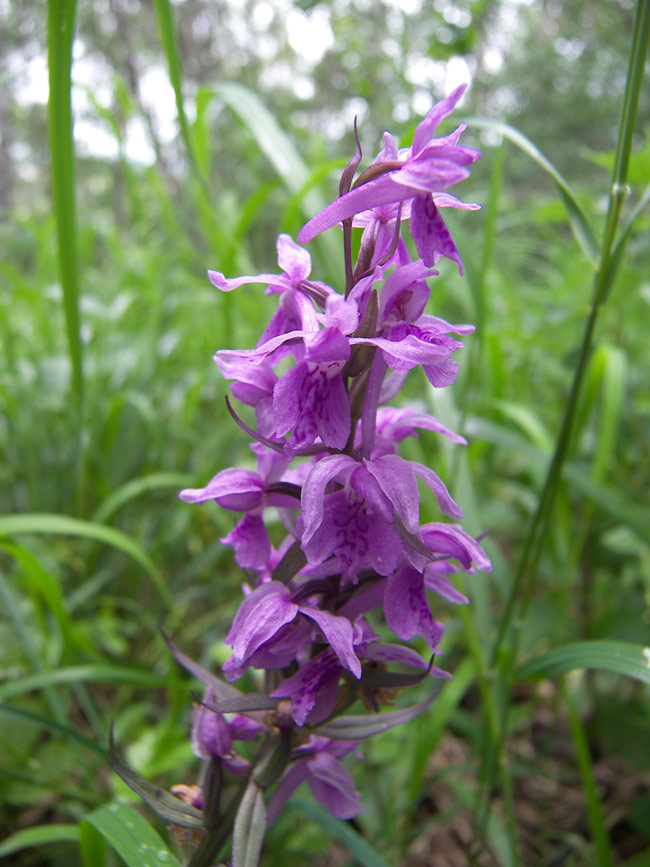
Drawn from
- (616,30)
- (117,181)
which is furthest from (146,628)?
(616,30)

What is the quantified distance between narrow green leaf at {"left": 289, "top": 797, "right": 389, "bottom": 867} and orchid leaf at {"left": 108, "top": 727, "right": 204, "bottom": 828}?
314 millimetres

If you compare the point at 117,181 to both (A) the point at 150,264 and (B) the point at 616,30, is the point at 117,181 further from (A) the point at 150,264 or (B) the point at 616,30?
(B) the point at 616,30

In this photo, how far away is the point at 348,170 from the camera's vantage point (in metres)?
0.71

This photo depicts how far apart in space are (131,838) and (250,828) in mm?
149

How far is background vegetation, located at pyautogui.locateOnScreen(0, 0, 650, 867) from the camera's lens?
121 cm

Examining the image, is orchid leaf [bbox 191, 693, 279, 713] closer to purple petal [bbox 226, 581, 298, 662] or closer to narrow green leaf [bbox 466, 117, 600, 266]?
purple petal [bbox 226, 581, 298, 662]

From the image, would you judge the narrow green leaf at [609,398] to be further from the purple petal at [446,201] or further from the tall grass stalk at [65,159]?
the tall grass stalk at [65,159]

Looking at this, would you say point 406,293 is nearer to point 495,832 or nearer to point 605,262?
point 605,262

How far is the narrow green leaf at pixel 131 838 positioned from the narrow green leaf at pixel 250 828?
0.09 meters

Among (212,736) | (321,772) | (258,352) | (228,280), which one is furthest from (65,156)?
(321,772)

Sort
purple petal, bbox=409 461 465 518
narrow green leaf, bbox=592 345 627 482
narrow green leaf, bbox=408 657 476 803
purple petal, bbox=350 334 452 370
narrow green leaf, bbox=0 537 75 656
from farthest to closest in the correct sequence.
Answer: narrow green leaf, bbox=592 345 627 482 → narrow green leaf, bbox=408 657 476 803 → narrow green leaf, bbox=0 537 75 656 → purple petal, bbox=409 461 465 518 → purple petal, bbox=350 334 452 370

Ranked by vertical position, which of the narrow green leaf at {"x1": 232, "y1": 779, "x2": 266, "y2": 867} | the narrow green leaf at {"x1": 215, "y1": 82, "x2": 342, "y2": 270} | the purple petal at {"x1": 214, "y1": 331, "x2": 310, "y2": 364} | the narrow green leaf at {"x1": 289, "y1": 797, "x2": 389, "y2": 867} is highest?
the narrow green leaf at {"x1": 215, "y1": 82, "x2": 342, "y2": 270}

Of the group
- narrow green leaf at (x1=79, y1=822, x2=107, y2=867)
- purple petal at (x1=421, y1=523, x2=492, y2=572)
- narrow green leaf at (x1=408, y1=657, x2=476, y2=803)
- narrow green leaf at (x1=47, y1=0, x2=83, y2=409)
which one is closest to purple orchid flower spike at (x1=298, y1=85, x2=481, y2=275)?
purple petal at (x1=421, y1=523, x2=492, y2=572)

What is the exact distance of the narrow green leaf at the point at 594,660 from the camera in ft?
2.75
